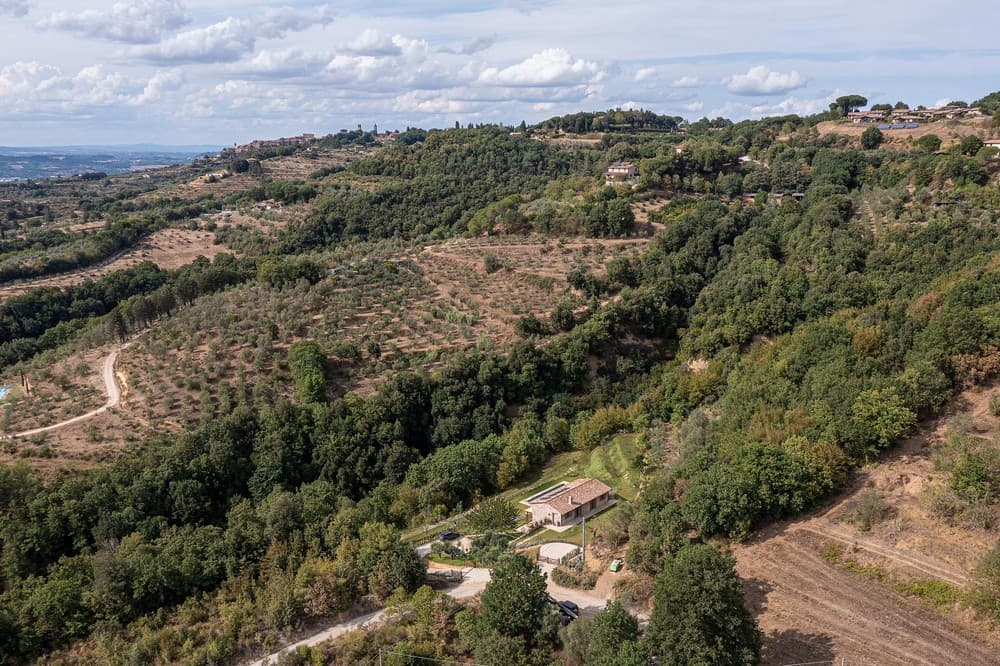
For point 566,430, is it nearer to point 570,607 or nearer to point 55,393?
point 570,607

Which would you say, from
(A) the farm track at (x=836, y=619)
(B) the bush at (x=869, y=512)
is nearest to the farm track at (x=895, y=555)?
Result: (B) the bush at (x=869, y=512)

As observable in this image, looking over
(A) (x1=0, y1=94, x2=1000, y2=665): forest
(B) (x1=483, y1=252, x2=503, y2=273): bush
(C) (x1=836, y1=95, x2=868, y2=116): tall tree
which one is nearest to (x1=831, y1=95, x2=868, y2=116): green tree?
(C) (x1=836, y1=95, x2=868, y2=116): tall tree

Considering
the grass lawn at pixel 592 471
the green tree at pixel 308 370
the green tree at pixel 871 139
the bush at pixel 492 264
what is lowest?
the grass lawn at pixel 592 471

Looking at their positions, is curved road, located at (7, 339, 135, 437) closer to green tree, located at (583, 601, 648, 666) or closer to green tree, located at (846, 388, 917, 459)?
green tree, located at (583, 601, 648, 666)

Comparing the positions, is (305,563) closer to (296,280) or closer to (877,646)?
(877,646)

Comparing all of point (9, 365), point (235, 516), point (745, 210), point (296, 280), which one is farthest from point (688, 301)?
point (9, 365)

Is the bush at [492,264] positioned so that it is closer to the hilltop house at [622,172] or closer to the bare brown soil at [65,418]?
the hilltop house at [622,172]

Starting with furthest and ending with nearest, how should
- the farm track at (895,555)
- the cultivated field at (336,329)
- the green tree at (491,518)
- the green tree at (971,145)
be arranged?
the green tree at (971,145)
the cultivated field at (336,329)
the green tree at (491,518)
the farm track at (895,555)
